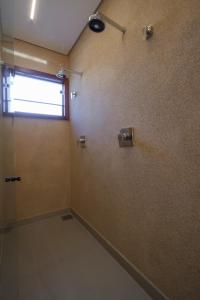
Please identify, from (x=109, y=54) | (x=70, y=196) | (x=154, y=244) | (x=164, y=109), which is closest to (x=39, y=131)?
(x=70, y=196)

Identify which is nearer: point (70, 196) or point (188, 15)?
point (188, 15)

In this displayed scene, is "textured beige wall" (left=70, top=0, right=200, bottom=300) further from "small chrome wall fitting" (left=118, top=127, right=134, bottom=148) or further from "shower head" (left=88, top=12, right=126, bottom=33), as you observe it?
"shower head" (left=88, top=12, right=126, bottom=33)

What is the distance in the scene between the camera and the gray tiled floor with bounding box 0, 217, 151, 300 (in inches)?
46.4

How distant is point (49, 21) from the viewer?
1.91 meters

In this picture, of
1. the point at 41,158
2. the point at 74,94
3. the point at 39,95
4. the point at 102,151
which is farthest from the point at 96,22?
the point at 41,158

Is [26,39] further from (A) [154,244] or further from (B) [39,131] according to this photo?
(A) [154,244]

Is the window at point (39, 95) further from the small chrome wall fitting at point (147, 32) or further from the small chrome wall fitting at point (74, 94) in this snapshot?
the small chrome wall fitting at point (147, 32)

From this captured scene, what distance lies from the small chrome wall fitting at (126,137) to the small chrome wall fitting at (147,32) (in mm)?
681

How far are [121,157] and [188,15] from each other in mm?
1047

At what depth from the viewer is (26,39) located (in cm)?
219

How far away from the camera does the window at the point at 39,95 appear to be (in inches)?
86.3

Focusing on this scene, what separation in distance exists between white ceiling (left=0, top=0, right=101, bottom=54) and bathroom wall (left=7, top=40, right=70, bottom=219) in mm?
199

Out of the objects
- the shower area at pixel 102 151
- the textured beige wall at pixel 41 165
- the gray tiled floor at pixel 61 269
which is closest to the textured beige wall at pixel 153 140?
the shower area at pixel 102 151

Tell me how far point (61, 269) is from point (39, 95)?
228 cm
